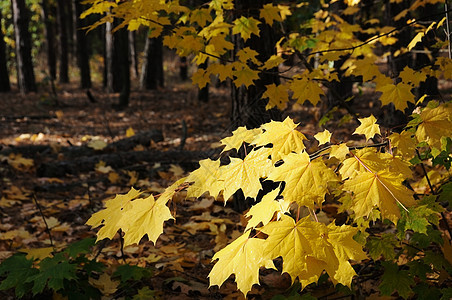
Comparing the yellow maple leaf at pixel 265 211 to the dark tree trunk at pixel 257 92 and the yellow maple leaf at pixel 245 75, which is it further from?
the dark tree trunk at pixel 257 92

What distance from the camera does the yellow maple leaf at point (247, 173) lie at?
149 centimetres

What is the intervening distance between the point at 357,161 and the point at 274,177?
1.13ft

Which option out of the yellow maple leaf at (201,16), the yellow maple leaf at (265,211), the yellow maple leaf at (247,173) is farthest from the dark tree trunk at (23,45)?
the yellow maple leaf at (265,211)

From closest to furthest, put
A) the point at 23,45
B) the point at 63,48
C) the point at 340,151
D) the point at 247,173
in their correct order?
the point at 340,151, the point at 247,173, the point at 23,45, the point at 63,48

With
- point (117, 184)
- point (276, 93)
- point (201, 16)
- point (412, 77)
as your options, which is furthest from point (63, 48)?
point (412, 77)

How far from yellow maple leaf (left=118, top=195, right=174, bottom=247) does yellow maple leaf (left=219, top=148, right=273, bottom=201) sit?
26cm

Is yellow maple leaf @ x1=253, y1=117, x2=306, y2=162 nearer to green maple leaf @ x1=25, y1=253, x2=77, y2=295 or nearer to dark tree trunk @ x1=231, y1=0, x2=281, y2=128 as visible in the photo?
green maple leaf @ x1=25, y1=253, x2=77, y2=295

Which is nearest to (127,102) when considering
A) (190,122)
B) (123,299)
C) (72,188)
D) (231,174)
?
(190,122)

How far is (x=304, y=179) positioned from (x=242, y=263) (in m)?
0.39

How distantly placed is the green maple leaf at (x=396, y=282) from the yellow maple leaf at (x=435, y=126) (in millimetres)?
819

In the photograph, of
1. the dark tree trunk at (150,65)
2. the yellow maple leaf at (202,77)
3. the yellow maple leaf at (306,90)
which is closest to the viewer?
the yellow maple leaf at (306,90)

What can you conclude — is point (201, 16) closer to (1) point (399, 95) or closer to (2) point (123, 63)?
(1) point (399, 95)

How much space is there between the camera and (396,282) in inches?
81.0

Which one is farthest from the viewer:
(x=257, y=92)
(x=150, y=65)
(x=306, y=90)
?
(x=150, y=65)
